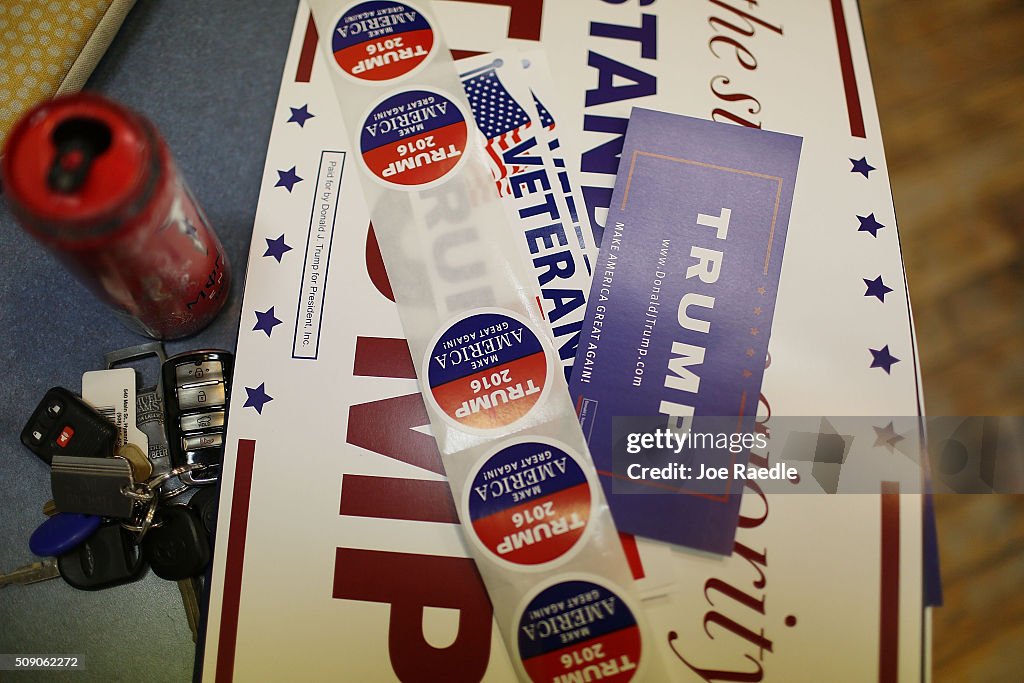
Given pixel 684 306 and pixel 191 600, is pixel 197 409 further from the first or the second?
pixel 684 306

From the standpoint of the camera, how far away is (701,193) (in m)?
0.72

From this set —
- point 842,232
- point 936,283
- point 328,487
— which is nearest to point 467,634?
point 328,487

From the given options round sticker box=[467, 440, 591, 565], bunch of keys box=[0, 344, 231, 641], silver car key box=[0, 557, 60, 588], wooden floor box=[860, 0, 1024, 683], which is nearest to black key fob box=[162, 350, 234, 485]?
bunch of keys box=[0, 344, 231, 641]

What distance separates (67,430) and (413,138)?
455 millimetres

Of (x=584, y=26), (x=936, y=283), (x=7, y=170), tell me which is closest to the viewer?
(x=7, y=170)

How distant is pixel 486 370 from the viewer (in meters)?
0.67

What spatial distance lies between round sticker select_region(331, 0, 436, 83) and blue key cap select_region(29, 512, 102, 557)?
1.72 feet

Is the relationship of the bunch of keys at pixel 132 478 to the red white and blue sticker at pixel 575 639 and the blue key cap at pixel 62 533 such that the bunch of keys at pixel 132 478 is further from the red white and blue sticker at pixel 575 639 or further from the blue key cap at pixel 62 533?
the red white and blue sticker at pixel 575 639

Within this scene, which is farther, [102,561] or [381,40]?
[381,40]

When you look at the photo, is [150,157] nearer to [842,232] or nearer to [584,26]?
[584,26]

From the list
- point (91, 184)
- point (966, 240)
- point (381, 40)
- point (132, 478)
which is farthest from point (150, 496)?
point (966, 240)

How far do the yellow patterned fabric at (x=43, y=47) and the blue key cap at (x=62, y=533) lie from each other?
398 millimetres

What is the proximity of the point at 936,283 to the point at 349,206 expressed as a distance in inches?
34.2

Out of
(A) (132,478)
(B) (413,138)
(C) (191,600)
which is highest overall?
(B) (413,138)
